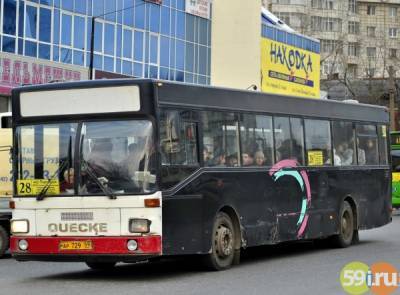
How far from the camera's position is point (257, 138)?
48.0ft

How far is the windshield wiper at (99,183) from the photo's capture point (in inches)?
473

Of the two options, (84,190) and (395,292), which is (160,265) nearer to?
(84,190)

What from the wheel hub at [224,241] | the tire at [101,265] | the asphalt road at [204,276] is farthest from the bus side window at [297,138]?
the tire at [101,265]

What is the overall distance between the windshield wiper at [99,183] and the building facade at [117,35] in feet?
91.7

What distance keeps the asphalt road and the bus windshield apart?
1.28 meters

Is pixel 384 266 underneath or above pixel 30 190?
underneath

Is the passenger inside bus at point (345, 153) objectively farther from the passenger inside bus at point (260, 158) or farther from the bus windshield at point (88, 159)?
the bus windshield at point (88, 159)

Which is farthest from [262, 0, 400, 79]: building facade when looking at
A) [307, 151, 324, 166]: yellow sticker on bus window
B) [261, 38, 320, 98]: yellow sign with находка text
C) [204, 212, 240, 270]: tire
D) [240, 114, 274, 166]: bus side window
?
[204, 212, 240, 270]: tire

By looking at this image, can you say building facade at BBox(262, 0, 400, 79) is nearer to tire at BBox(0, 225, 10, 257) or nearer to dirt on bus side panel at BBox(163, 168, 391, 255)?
dirt on bus side panel at BBox(163, 168, 391, 255)

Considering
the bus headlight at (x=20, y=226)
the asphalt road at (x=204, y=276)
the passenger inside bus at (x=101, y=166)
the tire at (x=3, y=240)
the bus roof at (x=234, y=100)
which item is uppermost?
the bus roof at (x=234, y=100)

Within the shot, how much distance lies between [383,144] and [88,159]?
922cm

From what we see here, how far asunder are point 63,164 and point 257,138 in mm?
3619

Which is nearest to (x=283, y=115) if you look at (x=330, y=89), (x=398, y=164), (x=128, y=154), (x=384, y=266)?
(x=384, y=266)

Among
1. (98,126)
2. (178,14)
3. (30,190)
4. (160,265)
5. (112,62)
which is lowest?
(160,265)
